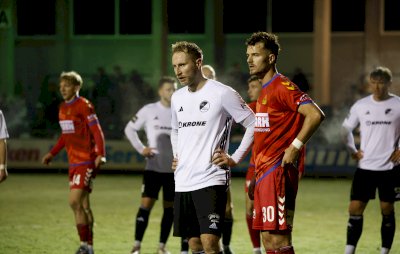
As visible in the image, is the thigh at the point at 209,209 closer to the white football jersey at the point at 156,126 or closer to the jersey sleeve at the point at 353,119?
the jersey sleeve at the point at 353,119

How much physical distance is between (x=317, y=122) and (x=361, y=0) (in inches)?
892

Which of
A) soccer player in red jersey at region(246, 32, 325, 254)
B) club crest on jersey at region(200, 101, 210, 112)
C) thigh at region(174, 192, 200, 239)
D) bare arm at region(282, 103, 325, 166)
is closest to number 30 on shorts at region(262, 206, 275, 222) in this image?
soccer player in red jersey at region(246, 32, 325, 254)

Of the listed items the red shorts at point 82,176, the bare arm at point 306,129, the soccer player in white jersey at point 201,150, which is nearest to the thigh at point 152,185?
the red shorts at point 82,176

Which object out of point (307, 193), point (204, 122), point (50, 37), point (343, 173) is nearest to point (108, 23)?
point (50, 37)

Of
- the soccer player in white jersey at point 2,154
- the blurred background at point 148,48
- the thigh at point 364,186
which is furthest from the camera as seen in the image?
the blurred background at point 148,48

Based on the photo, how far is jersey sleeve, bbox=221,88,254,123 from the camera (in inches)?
283

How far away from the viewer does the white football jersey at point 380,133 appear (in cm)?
950

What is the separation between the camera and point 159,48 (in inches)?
1115

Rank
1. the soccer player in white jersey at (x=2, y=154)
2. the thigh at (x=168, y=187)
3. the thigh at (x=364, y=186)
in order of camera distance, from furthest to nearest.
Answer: the thigh at (x=168, y=187)
the thigh at (x=364, y=186)
the soccer player in white jersey at (x=2, y=154)

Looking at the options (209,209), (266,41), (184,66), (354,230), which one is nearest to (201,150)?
(209,209)

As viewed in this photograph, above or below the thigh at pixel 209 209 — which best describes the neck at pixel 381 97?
above

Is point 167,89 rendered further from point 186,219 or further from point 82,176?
point 186,219

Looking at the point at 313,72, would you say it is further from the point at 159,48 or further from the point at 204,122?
the point at 204,122

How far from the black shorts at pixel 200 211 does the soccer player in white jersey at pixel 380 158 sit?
105 inches
